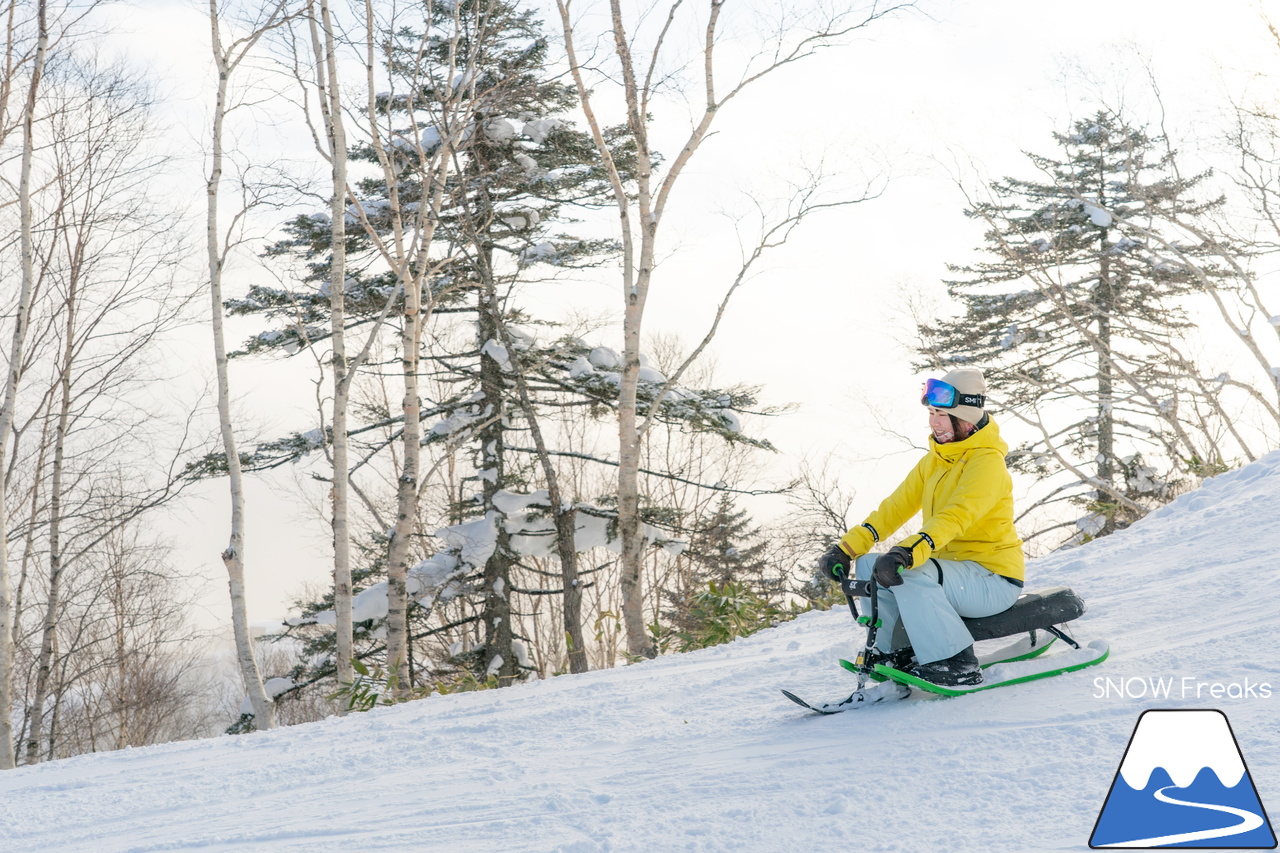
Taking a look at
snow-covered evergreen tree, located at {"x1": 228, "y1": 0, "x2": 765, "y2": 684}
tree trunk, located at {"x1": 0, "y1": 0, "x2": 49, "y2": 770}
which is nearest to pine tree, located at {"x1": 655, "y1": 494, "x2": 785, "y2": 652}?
snow-covered evergreen tree, located at {"x1": 228, "y1": 0, "x2": 765, "y2": 684}

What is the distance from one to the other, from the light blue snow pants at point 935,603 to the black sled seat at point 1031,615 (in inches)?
2.0

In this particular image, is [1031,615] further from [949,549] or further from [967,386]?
[967,386]

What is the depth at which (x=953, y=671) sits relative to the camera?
3826 mm

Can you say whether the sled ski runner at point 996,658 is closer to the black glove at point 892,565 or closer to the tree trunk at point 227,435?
the black glove at point 892,565

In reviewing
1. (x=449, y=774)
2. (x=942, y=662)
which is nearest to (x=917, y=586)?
(x=942, y=662)

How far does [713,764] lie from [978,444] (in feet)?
5.88

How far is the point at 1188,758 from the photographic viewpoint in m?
2.91

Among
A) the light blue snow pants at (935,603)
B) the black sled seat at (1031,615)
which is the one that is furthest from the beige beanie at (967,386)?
the black sled seat at (1031,615)

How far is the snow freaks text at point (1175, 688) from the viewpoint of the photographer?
3.45 metres

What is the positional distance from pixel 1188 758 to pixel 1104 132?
19019 mm

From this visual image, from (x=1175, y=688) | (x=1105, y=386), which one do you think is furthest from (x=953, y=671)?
(x=1105, y=386)

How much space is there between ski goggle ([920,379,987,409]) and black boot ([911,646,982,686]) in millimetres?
1070

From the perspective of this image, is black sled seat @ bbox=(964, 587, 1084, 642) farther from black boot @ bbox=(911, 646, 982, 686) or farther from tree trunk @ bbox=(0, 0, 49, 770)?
tree trunk @ bbox=(0, 0, 49, 770)

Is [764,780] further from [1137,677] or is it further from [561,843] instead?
[1137,677]
